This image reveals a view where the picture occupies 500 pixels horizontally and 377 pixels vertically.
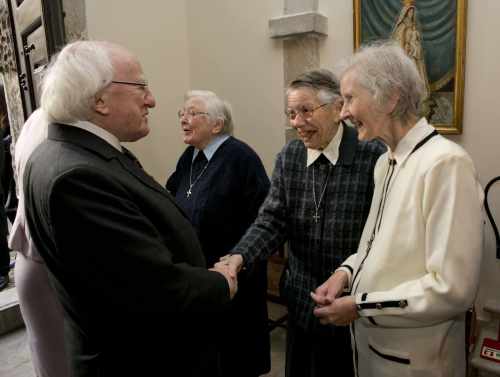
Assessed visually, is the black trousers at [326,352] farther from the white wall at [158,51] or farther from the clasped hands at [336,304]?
the white wall at [158,51]

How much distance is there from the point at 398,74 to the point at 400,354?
0.79m

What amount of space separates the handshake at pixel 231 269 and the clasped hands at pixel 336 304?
256 mm

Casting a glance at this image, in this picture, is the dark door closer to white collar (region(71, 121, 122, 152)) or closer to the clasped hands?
white collar (region(71, 121, 122, 152))

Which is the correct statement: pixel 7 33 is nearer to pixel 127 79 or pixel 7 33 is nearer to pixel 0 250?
pixel 0 250

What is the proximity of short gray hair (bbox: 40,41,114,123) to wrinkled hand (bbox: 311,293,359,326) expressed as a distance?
0.86m

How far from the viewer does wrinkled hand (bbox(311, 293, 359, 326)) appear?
3.84 ft

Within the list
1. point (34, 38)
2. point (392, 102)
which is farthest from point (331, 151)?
point (34, 38)

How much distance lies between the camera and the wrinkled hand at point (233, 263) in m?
1.40

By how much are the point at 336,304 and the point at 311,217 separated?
0.40m

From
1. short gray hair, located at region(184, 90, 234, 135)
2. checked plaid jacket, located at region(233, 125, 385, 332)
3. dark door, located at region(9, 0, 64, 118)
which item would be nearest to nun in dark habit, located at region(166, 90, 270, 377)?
short gray hair, located at region(184, 90, 234, 135)

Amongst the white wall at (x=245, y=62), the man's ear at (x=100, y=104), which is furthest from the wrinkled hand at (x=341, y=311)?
the white wall at (x=245, y=62)

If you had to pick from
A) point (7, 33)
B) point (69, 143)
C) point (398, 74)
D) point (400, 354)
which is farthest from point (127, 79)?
point (7, 33)

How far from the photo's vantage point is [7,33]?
9.78ft

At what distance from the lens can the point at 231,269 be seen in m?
1.40
